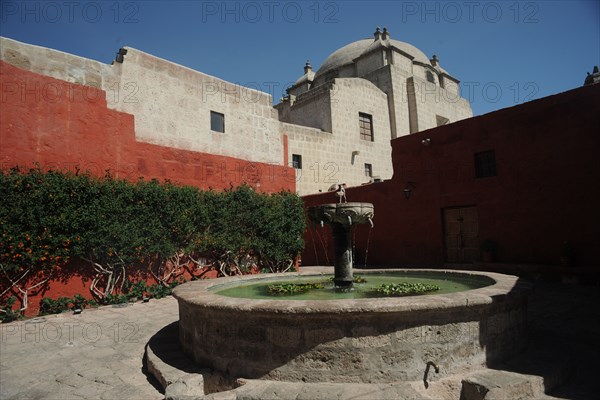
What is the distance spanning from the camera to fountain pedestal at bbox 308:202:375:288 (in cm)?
476

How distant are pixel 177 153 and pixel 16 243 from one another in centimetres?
412

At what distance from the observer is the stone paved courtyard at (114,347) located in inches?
135

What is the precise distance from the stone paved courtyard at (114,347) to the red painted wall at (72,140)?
4.68 feet

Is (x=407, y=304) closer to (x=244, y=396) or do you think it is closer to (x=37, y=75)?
(x=244, y=396)

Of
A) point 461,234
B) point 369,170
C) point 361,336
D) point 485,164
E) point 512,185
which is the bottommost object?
point 361,336

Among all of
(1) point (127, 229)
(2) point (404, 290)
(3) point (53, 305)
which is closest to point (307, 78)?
(1) point (127, 229)

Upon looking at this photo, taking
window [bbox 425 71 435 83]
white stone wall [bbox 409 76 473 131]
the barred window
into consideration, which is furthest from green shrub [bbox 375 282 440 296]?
window [bbox 425 71 435 83]

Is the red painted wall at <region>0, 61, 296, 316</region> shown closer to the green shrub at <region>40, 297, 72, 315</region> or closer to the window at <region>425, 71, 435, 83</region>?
the green shrub at <region>40, 297, 72, 315</region>

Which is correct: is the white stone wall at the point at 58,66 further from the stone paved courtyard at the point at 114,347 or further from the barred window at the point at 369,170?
the barred window at the point at 369,170

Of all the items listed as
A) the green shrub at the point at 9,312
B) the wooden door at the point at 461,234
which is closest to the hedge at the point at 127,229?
the green shrub at the point at 9,312

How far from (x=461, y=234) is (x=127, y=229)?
29.5 feet

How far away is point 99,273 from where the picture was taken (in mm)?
7477

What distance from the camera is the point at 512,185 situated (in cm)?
946

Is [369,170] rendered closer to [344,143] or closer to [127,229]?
[344,143]
